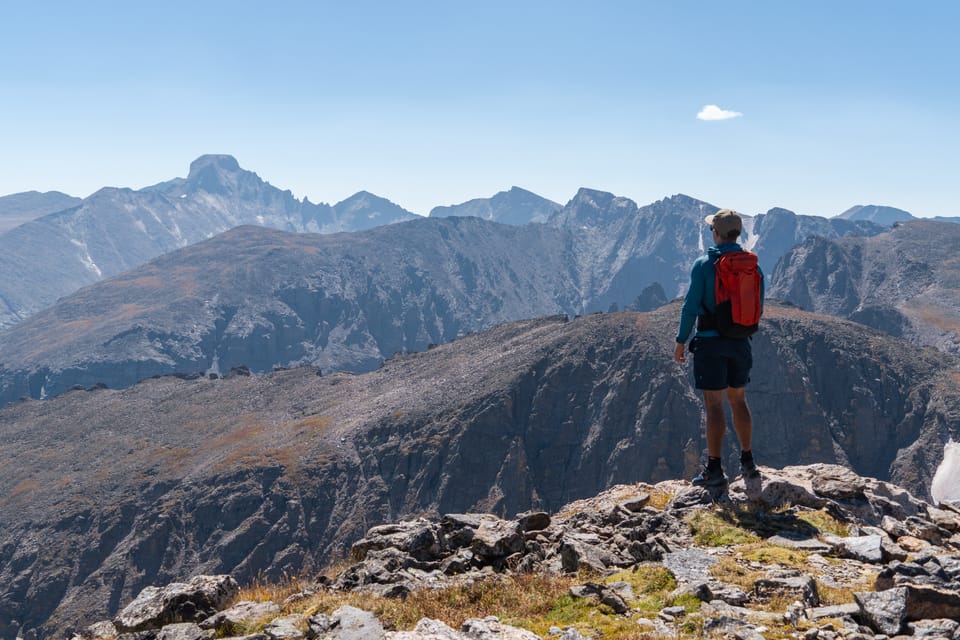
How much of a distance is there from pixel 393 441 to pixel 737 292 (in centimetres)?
8497

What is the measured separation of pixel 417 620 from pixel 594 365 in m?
100

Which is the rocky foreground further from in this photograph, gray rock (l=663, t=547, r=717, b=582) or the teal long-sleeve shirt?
the teal long-sleeve shirt

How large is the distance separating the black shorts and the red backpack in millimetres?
201

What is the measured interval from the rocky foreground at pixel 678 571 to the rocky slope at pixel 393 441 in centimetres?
6401

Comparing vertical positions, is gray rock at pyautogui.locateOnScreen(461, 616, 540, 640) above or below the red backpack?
below

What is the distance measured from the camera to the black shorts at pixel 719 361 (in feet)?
34.6

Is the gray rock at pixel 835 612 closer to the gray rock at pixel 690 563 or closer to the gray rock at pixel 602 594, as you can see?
the gray rock at pixel 690 563

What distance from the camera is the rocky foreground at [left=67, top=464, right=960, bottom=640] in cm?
725

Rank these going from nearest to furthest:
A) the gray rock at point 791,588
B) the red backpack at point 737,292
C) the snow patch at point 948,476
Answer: the gray rock at point 791,588 → the red backpack at point 737,292 → the snow patch at point 948,476

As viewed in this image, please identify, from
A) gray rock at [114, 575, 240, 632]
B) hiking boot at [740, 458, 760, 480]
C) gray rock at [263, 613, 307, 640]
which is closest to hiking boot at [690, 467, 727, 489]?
hiking boot at [740, 458, 760, 480]

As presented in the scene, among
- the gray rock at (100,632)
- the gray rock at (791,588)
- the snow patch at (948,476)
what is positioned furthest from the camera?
the snow patch at (948,476)

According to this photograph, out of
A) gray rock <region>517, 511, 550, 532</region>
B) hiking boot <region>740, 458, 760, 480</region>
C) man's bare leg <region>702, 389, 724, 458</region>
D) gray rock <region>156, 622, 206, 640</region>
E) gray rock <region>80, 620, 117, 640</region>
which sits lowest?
gray rock <region>80, 620, 117, 640</region>

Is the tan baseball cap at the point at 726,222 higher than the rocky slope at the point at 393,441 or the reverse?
higher

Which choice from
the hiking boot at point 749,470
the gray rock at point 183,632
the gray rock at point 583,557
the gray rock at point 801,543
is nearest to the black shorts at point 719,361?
the hiking boot at point 749,470
